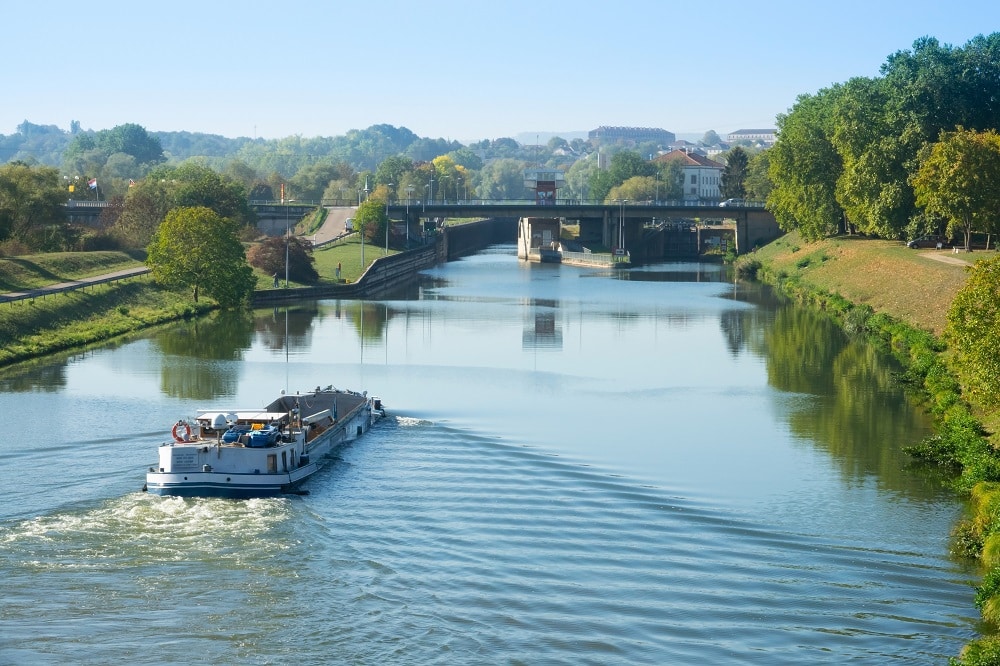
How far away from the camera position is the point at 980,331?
38.6 metres

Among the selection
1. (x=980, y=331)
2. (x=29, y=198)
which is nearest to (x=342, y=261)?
(x=29, y=198)

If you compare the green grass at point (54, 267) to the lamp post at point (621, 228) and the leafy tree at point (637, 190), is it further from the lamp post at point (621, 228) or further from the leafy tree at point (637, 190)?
the leafy tree at point (637, 190)

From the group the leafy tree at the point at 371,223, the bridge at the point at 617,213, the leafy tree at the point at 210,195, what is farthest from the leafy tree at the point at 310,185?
the leafy tree at the point at 210,195

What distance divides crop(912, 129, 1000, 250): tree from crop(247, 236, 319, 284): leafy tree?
1704 inches

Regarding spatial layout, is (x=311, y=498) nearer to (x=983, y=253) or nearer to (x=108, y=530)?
(x=108, y=530)

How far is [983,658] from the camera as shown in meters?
21.7

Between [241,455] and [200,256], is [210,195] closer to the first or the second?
[200,256]

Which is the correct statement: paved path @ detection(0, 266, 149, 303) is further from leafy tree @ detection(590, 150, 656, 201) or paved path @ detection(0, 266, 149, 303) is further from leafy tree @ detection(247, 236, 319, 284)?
leafy tree @ detection(590, 150, 656, 201)

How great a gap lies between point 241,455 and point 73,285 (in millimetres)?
45324

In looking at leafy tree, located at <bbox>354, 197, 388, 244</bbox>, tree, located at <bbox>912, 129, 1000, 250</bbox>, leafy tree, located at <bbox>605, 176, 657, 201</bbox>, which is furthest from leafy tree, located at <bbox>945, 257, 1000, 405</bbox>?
leafy tree, located at <bbox>605, 176, 657, 201</bbox>

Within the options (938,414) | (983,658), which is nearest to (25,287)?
(938,414)

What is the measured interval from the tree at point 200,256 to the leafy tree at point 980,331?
50.6m

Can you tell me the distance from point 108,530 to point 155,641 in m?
6.80

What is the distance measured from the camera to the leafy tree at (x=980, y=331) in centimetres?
3716
